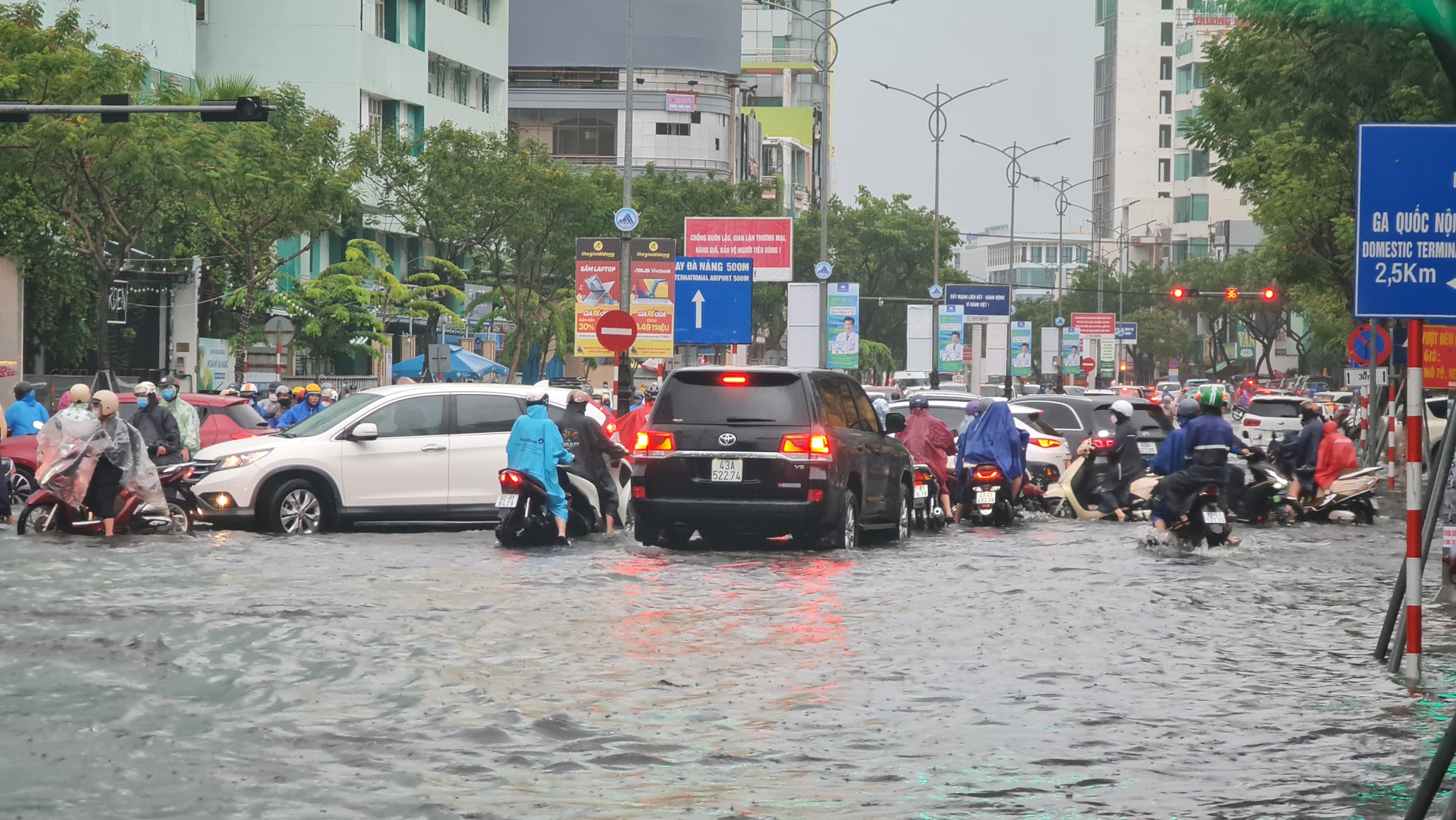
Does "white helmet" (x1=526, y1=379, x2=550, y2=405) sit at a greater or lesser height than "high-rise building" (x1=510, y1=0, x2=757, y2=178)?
lesser

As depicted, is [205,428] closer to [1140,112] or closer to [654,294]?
[654,294]

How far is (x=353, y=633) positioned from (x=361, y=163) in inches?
1664

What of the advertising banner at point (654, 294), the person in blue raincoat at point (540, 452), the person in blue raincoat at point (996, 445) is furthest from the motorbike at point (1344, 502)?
the advertising banner at point (654, 294)

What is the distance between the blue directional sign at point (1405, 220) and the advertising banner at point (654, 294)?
115 ft

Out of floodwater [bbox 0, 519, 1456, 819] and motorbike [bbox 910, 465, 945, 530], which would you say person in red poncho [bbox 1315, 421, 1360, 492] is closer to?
motorbike [bbox 910, 465, 945, 530]

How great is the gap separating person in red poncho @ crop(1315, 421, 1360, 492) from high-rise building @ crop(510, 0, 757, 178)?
77.7m

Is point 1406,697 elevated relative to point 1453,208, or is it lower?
lower

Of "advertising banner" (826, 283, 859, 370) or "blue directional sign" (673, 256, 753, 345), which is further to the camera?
"advertising banner" (826, 283, 859, 370)

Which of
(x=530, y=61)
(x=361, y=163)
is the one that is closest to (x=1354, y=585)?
(x=361, y=163)

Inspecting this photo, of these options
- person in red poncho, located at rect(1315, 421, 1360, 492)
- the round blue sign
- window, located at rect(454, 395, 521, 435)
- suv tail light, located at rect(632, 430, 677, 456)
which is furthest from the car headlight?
the round blue sign

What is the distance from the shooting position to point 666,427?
1798 cm

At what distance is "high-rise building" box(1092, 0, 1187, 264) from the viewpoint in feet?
527

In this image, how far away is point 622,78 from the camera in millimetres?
102375

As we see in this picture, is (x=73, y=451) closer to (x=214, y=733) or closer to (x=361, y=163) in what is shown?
(x=214, y=733)
